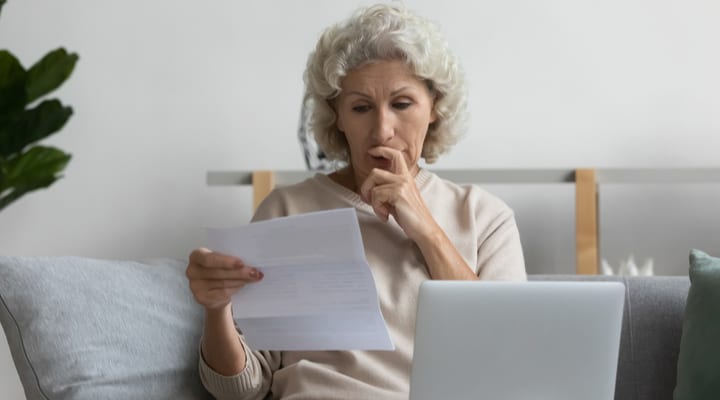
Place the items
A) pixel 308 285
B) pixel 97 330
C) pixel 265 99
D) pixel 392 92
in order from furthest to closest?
pixel 265 99
pixel 392 92
pixel 97 330
pixel 308 285

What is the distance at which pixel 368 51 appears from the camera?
2.23 metres

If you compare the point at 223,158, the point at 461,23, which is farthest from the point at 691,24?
the point at 223,158

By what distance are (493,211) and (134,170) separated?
71.3 inches

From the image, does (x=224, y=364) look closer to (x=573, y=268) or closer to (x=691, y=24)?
(x=573, y=268)

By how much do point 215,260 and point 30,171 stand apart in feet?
2.68

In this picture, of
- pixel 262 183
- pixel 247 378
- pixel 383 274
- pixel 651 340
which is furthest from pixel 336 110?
pixel 262 183

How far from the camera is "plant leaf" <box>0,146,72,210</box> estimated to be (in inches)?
37.1

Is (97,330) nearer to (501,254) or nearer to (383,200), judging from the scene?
(383,200)

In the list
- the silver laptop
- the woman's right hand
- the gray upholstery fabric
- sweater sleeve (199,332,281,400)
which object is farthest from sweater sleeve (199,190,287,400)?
the silver laptop

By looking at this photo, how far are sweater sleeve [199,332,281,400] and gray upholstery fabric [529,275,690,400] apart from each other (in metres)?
0.66

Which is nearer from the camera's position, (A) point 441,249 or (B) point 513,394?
(B) point 513,394

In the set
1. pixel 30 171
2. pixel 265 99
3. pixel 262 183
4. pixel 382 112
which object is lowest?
pixel 262 183

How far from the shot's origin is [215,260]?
1783mm

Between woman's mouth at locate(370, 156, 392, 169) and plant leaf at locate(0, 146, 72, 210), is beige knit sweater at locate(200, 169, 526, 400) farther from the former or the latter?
plant leaf at locate(0, 146, 72, 210)
